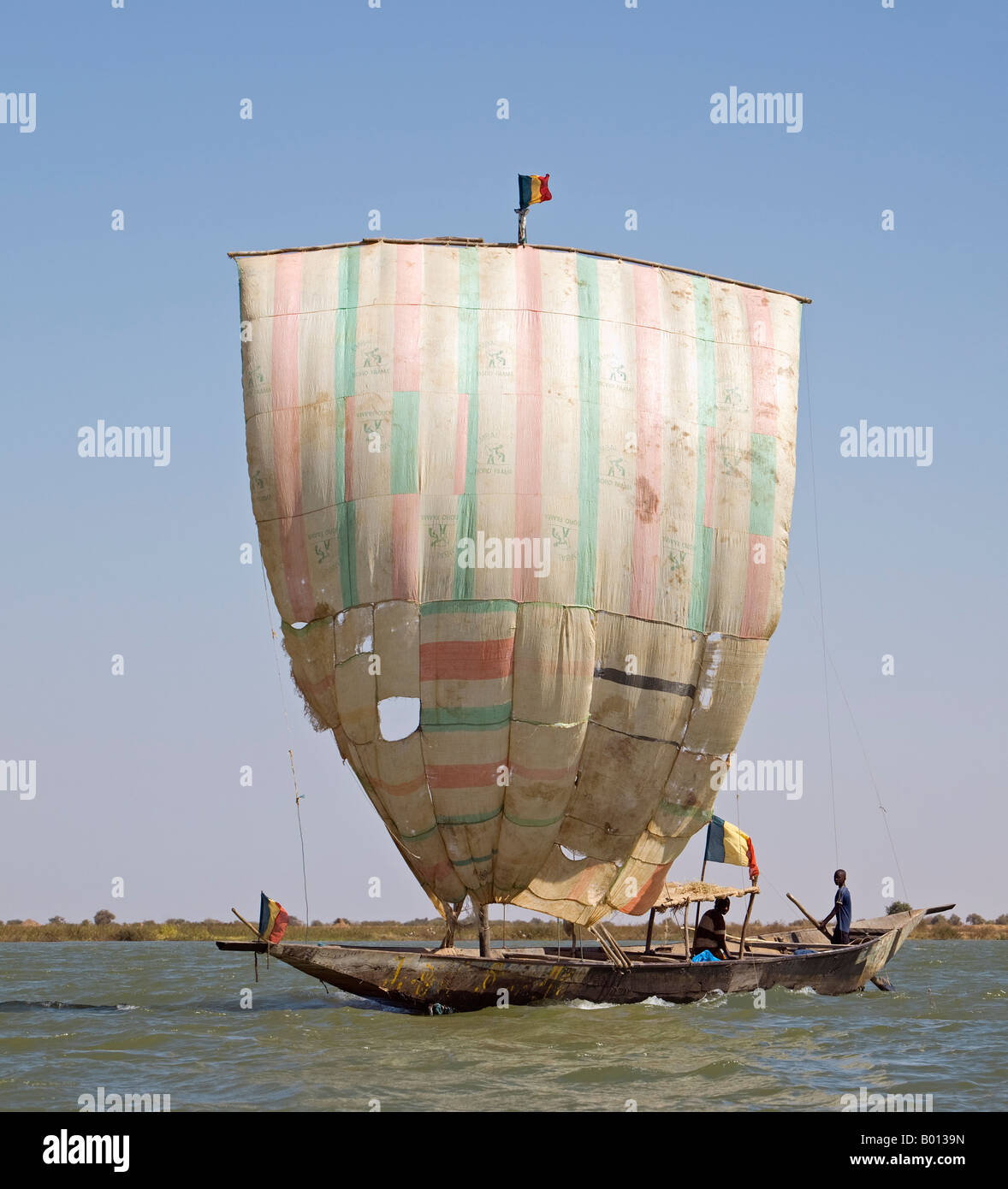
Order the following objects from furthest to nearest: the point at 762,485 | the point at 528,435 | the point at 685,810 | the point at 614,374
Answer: the point at 685,810 → the point at 762,485 → the point at 614,374 → the point at 528,435

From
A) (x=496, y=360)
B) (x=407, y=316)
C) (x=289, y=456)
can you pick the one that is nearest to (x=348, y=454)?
(x=289, y=456)

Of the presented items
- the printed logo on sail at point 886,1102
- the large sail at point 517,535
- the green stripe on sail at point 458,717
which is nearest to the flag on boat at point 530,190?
the large sail at point 517,535

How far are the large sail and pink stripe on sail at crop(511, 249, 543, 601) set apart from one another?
33 mm

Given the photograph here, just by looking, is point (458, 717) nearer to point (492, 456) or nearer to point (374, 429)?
point (492, 456)

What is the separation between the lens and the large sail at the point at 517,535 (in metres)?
19.9

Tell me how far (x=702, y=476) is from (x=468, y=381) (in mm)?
3692

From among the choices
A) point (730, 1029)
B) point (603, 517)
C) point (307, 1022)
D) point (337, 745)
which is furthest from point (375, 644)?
point (730, 1029)

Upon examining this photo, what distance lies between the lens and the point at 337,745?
21.3 meters

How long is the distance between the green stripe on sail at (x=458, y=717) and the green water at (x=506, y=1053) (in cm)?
390

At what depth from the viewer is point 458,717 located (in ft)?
65.4

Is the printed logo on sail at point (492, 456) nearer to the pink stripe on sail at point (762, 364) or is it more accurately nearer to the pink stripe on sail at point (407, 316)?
the pink stripe on sail at point (407, 316)
